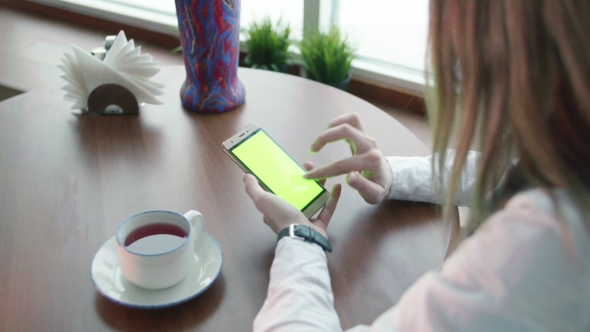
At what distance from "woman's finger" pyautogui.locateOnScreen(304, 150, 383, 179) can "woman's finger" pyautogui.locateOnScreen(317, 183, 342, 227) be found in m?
0.02

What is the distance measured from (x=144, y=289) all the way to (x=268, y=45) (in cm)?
115

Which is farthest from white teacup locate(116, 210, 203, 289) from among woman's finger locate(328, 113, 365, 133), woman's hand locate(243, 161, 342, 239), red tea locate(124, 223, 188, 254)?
woman's finger locate(328, 113, 365, 133)

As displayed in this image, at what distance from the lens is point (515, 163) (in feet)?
1.88

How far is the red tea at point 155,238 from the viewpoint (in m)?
0.65

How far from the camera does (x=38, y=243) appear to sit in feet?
2.42

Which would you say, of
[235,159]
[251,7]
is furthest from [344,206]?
[251,7]

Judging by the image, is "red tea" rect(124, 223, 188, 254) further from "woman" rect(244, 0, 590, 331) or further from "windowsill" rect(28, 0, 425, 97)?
"windowsill" rect(28, 0, 425, 97)

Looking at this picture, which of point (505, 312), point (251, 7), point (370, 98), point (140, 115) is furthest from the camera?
point (251, 7)

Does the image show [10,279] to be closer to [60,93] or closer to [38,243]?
[38,243]

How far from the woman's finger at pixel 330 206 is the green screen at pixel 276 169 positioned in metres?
0.03

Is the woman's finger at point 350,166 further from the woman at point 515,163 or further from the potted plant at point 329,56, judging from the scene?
the potted plant at point 329,56

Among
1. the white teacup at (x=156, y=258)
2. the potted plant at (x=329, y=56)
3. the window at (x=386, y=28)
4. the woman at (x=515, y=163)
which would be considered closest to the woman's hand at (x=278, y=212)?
the white teacup at (x=156, y=258)

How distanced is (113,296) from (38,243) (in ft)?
0.59

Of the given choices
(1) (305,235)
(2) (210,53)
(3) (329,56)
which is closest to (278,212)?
(1) (305,235)
